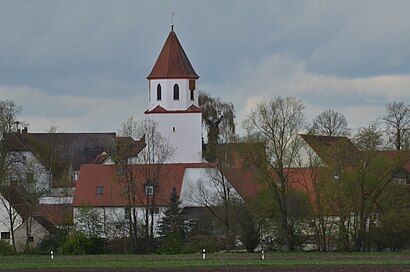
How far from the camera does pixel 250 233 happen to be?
262ft

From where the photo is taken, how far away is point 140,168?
9106 cm

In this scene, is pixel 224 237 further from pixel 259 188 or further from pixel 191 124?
pixel 191 124

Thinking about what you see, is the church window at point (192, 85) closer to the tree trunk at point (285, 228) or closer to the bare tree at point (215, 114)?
the bare tree at point (215, 114)

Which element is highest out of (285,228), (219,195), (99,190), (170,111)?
(170,111)

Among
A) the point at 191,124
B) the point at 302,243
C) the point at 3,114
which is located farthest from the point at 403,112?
the point at 3,114

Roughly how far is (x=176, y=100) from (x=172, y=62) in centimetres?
369

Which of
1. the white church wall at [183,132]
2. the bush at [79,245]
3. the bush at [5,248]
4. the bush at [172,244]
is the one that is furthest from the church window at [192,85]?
the bush at [5,248]

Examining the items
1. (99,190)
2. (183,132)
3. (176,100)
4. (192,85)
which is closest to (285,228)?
(99,190)

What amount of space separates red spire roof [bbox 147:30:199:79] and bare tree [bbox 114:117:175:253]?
1593cm

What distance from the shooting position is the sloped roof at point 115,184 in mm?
90938

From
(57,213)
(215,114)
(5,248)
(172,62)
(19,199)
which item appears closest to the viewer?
(5,248)

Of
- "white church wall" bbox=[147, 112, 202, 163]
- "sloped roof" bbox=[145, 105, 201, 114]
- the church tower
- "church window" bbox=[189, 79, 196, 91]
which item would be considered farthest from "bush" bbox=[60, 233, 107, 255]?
"church window" bbox=[189, 79, 196, 91]

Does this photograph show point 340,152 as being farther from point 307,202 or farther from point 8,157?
point 8,157

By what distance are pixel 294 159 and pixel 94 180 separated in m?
20.5
